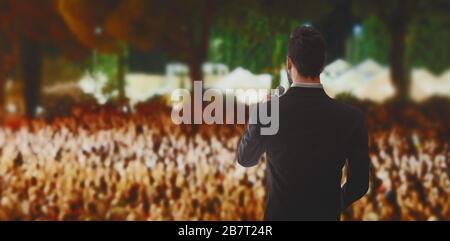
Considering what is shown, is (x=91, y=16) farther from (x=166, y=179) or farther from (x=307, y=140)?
(x=307, y=140)

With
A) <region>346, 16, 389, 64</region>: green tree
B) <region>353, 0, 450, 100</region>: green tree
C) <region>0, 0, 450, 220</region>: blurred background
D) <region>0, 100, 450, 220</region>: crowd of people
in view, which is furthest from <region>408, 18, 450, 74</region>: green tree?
<region>0, 100, 450, 220</region>: crowd of people

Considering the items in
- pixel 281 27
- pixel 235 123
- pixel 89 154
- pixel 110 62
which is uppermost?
pixel 110 62

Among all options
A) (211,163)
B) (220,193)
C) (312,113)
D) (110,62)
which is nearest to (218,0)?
(211,163)

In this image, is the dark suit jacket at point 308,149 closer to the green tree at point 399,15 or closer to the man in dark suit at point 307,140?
the man in dark suit at point 307,140

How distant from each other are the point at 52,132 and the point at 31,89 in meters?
4.02

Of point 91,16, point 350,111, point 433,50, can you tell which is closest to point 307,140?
point 350,111

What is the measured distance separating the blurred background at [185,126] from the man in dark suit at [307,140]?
4.63 metres

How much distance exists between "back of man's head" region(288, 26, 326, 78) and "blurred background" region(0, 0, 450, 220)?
15.5 feet

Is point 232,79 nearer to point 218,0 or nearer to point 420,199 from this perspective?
point 218,0

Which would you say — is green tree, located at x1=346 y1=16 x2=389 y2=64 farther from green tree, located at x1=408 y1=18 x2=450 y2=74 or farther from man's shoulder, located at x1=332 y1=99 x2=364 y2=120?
man's shoulder, located at x1=332 y1=99 x2=364 y2=120

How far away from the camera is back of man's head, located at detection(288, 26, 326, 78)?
221 centimetres

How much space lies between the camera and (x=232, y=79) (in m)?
14.8

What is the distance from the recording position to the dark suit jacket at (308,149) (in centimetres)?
222

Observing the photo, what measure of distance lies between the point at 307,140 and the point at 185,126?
11.2 metres
